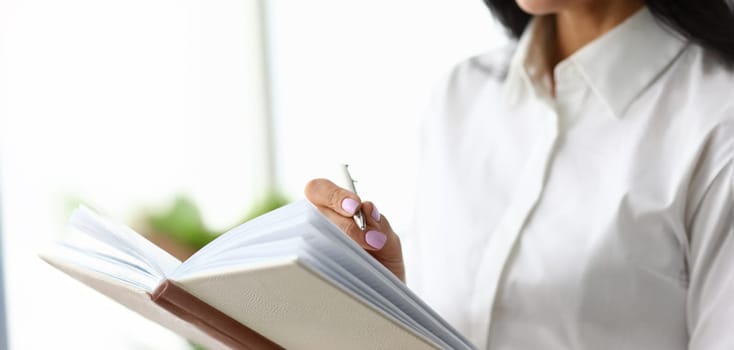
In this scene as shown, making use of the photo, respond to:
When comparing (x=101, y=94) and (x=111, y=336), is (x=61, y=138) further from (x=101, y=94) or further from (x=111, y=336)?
(x=111, y=336)

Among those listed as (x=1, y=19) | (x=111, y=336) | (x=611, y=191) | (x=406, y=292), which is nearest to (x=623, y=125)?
(x=611, y=191)

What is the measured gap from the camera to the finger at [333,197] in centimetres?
89

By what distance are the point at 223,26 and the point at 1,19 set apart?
0.61m

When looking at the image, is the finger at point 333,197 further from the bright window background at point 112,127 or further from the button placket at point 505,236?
the bright window background at point 112,127

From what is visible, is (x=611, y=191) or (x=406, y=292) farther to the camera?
(x=611, y=191)

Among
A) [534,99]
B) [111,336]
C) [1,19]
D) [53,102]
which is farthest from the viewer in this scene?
[111,336]

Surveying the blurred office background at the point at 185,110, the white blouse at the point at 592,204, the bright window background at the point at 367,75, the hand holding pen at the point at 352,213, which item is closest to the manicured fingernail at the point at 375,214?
the hand holding pen at the point at 352,213

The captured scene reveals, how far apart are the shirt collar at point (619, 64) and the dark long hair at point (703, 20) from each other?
2 centimetres

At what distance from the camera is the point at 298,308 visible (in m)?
0.69

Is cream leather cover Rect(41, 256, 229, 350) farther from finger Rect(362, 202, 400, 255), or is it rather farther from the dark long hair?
the dark long hair

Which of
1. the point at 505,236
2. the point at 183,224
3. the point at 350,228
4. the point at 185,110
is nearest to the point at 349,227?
the point at 350,228

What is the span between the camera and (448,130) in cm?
129

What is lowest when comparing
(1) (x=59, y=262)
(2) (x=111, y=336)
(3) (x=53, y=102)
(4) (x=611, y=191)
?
(2) (x=111, y=336)

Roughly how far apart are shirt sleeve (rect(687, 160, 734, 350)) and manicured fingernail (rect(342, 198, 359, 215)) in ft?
1.23
